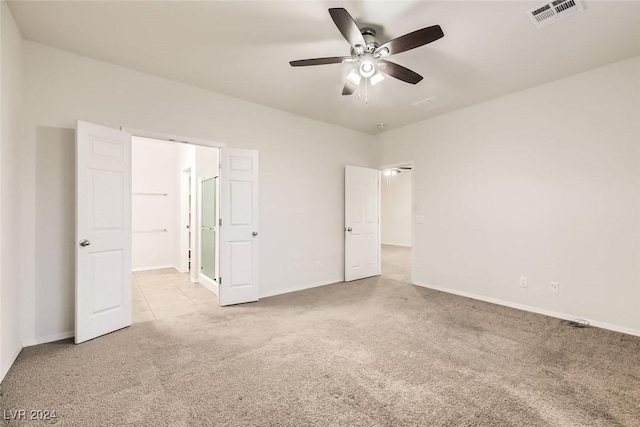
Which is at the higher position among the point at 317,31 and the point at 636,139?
the point at 317,31

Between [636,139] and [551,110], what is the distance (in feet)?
2.72

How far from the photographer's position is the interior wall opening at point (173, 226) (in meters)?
4.32

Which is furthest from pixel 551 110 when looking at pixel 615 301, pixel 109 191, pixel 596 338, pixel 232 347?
pixel 109 191

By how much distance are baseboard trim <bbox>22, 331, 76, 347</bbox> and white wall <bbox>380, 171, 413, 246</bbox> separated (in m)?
8.64

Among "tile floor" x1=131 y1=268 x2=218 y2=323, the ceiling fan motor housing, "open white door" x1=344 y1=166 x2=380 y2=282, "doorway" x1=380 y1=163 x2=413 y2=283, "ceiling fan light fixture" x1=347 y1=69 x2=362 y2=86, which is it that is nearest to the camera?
the ceiling fan motor housing

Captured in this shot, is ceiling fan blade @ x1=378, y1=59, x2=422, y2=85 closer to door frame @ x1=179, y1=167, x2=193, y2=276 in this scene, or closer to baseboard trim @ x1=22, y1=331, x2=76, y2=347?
baseboard trim @ x1=22, y1=331, x2=76, y2=347

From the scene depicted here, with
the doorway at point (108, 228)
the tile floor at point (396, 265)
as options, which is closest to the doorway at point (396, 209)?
the tile floor at point (396, 265)

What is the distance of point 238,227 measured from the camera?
382 cm

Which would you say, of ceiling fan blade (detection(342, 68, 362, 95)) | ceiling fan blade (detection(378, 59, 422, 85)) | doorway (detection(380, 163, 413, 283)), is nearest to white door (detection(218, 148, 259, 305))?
ceiling fan blade (detection(342, 68, 362, 95))

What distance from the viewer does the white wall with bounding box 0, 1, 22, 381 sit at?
2.08 m

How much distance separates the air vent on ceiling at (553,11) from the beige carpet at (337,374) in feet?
9.05

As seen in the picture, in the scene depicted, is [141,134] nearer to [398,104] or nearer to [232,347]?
[232,347]

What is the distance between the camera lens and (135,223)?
6211 mm

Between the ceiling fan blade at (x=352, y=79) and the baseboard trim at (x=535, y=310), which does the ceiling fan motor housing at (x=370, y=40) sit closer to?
the ceiling fan blade at (x=352, y=79)
